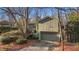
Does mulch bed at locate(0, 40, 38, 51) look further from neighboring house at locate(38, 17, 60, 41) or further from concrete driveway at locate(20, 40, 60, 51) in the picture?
neighboring house at locate(38, 17, 60, 41)

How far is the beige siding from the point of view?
3443 millimetres

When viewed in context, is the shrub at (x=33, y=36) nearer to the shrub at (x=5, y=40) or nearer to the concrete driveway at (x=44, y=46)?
the concrete driveway at (x=44, y=46)

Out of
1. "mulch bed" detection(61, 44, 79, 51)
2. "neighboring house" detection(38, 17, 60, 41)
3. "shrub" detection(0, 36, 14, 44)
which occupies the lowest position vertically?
"mulch bed" detection(61, 44, 79, 51)

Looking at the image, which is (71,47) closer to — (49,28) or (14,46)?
(49,28)

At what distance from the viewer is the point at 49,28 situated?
346 cm

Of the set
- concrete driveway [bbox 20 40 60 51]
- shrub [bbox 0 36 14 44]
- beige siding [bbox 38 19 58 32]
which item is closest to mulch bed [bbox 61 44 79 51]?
concrete driveway [bbox 20 40 60 51]

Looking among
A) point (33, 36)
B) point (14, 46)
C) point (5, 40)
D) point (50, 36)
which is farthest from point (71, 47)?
point (5, 40)

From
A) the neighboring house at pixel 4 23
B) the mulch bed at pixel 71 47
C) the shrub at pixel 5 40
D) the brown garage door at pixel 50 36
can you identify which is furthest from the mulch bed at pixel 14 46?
the mulch bed at pixel 71 47

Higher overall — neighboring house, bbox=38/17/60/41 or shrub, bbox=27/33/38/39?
neighboring house, bbox=38/17/60/41

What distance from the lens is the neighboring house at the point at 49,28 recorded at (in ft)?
11.3
